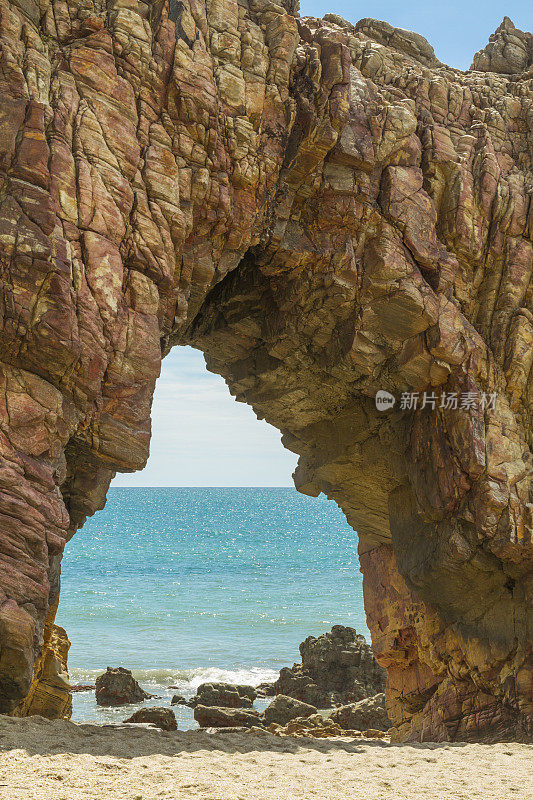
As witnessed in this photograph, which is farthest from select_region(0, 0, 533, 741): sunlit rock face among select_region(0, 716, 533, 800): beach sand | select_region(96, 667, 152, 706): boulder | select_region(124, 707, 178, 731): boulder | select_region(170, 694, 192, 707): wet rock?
select_region(96, 667, 152, 706): boulder

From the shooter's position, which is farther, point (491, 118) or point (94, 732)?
point (491, 118)

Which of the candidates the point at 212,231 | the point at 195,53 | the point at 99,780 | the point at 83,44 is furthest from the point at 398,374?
the point at 99,780

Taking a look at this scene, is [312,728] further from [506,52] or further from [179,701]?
[506,52]

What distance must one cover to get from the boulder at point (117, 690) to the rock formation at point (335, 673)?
17.6 feet

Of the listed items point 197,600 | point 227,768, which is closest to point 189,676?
point 227,768

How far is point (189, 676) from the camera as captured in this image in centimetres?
3238

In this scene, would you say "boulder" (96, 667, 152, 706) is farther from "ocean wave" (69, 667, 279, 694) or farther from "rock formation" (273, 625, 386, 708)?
"rock formation" (273, 625, 386, 708)

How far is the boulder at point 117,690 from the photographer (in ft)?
84.6

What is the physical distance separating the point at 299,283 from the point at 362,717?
14.9 metres

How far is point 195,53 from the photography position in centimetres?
1334

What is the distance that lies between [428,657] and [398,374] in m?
7.45

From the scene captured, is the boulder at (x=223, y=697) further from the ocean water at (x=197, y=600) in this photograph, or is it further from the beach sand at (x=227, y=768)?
the beach sand at (x=227, y=768)

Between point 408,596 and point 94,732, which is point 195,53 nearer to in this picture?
point 94,732

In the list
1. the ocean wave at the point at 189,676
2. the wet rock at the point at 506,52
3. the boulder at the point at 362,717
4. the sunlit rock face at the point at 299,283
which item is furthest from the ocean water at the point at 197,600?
the wet rock at the point at 506,52
